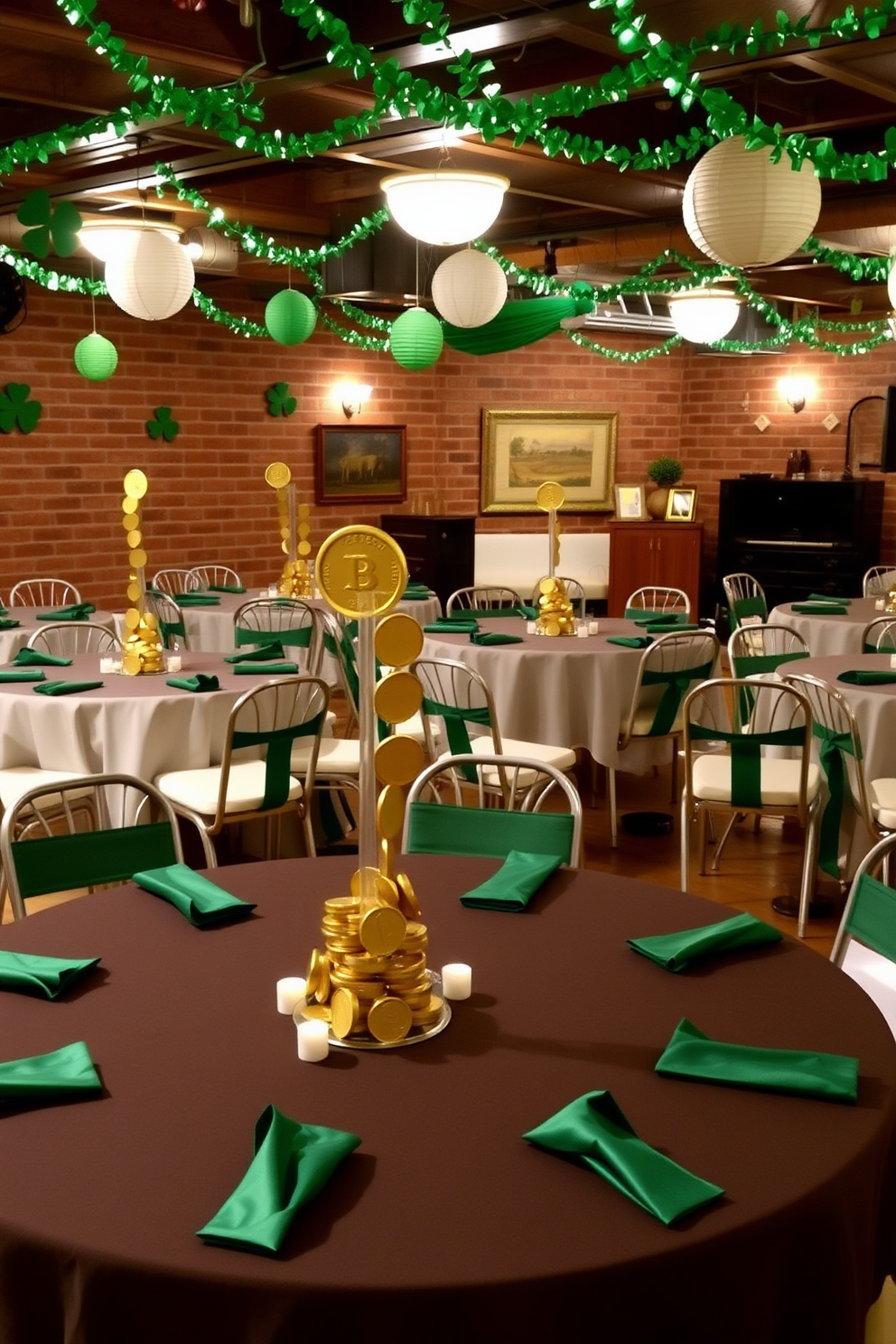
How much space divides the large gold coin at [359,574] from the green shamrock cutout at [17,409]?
7.58m

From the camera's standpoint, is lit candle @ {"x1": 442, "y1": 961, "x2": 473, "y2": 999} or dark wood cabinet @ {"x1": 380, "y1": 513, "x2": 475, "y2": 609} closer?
lit candle @ {"x1": 442, "y1": 961, "x2": 473, "y2": 999}

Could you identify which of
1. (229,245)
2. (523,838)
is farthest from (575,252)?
(523,838)

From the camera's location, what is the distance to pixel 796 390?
478 inches

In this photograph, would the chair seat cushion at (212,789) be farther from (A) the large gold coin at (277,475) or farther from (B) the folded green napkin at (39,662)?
(A) the large gold coin at (277,475)

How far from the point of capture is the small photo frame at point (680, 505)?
1208cm

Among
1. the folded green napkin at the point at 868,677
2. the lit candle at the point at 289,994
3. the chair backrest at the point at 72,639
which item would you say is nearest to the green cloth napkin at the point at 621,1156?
the lit candle at the point at 289,994

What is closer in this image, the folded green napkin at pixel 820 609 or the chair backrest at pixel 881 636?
the chair backrest at pixel 881 636

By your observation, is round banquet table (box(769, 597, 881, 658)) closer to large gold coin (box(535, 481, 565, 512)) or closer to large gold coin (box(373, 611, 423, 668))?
large gold coin (box(535, 481, 565, 512))

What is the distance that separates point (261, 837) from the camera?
5277 mm

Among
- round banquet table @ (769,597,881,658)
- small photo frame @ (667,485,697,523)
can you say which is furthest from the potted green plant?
round banquet table @ (769,597,881,658)

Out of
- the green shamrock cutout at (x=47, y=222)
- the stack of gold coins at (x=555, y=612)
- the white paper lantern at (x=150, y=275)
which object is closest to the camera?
the white paper lantern at (x=150, y=275)

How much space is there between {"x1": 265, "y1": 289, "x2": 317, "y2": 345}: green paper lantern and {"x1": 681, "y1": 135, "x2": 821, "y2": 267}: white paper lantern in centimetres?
389

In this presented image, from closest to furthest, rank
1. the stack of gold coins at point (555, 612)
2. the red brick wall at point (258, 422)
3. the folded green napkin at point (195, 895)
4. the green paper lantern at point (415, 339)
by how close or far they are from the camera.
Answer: the folded green napkin at point (195, 895) → the stack of gold coins at point (555, 612) → the green paper lantern at point (415, 339) → the red brick wall at point (258, 422)

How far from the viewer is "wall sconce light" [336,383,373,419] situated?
11.0 m
